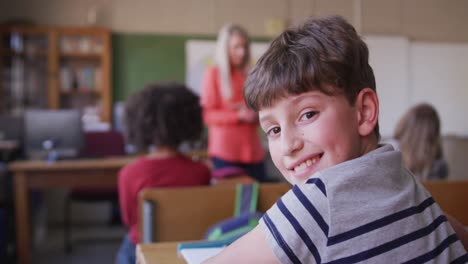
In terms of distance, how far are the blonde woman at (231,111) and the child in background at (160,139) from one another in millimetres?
570

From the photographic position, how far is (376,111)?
657 millimetres

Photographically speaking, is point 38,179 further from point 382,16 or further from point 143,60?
point 143,60

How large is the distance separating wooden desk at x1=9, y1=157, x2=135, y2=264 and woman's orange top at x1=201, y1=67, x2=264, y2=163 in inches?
44.1

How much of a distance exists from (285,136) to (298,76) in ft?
0.24

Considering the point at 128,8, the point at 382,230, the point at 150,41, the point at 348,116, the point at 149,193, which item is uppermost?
the point at 128,8

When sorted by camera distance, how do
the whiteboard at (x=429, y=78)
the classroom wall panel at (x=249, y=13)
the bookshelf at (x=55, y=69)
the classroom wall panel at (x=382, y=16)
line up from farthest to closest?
1. the classroom wall panel at (x=249, y=13)
2. the bookshelf at (x=55, y=69)
3. the whiteboard at (x=429, y=78)
4. the classroom wall panel at (x=382, y=16)

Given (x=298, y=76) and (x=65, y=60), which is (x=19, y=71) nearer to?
(x=65, y=60)

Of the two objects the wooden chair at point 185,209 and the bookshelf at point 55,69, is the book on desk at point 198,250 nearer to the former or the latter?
the wooden chair at point 185,209

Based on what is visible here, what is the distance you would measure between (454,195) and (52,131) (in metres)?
2.90

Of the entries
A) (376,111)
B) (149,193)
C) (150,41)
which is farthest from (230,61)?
(150,41)

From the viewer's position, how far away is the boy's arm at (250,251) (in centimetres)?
56

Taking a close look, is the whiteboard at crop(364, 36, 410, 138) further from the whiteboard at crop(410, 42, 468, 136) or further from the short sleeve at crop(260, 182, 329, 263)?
the short sleeve at crop(260, 182, 329, 263)

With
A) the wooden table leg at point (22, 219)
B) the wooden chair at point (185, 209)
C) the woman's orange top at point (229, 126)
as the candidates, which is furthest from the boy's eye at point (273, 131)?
the wooden table leg at point (22, 219)

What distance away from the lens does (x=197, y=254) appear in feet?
2.71
